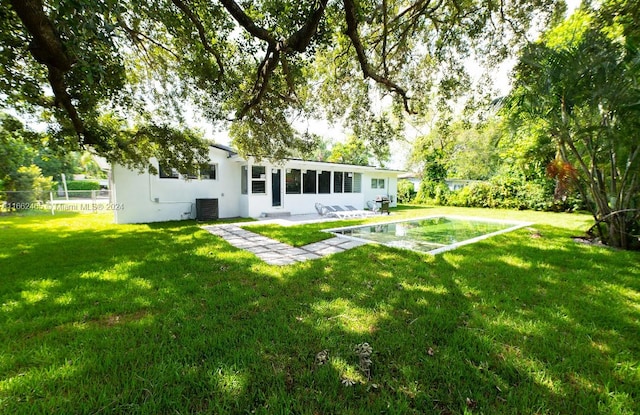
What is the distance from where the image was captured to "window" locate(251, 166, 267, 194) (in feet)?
38.6

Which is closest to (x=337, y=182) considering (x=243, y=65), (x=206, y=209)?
(x=206, y=209)

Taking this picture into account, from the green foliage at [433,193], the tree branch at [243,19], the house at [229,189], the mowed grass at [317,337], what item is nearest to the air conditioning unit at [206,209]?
the house at [229,189]

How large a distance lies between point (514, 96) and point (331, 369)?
794 cm

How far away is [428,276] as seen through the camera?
4.06 metres

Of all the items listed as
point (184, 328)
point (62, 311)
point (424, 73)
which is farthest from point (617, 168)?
point (62, 311)

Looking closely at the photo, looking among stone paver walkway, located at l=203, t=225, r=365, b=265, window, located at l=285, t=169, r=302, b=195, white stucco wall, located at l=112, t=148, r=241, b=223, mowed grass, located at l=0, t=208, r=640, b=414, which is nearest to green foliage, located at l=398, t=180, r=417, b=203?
window, located at l=285, t=169, r=302, b=195

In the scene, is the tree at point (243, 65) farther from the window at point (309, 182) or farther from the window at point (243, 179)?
the window at point (309, 182)

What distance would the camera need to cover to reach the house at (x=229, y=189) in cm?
995

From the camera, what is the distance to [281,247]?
5.97 metres

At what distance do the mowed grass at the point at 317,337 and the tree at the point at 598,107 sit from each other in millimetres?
2582

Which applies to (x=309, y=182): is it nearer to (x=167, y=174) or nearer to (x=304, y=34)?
(x=167, y=174)

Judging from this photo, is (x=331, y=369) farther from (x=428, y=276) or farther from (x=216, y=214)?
(x=216, y=214)

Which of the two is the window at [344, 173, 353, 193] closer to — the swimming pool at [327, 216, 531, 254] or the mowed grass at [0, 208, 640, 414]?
the swimming pool at [327, 216, 531, 254]

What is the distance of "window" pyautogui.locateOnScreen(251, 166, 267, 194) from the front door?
415 millimetres
